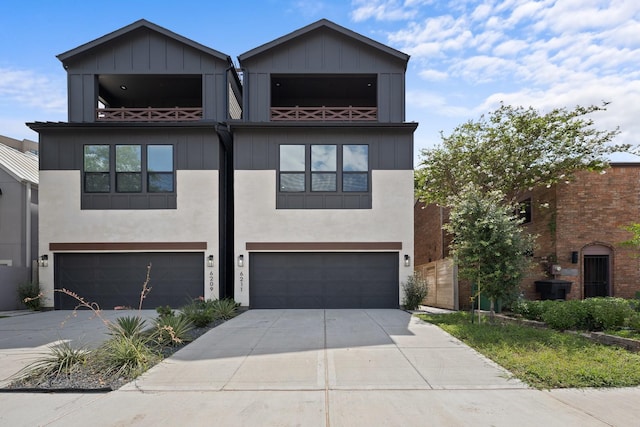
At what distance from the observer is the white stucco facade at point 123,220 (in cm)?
1395

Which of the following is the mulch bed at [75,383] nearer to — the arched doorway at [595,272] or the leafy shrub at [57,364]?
the leafy shrub at [57,364]

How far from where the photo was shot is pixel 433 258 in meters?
20.0

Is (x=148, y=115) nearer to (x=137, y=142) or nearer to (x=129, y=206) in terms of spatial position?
(x=137, y=142)

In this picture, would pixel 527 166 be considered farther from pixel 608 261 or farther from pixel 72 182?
pixel 72 182

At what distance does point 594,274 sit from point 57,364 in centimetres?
A: 1649

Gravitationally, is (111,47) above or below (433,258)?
above

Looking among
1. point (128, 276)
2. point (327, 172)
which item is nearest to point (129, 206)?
point (128, 276)

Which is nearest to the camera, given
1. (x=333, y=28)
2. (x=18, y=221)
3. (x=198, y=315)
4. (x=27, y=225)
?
(x=198, y=315)

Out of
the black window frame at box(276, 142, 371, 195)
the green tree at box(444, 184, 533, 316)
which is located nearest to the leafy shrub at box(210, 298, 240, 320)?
the black window frame at box(276, 142, 371, 195)

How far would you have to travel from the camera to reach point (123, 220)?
1396cm

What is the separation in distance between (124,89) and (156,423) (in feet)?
50.1

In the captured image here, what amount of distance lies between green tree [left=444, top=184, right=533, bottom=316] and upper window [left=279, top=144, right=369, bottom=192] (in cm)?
453

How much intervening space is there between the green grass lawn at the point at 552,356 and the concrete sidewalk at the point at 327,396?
0.79 ft

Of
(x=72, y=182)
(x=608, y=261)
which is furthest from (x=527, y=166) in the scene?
(x=72, y=182)
